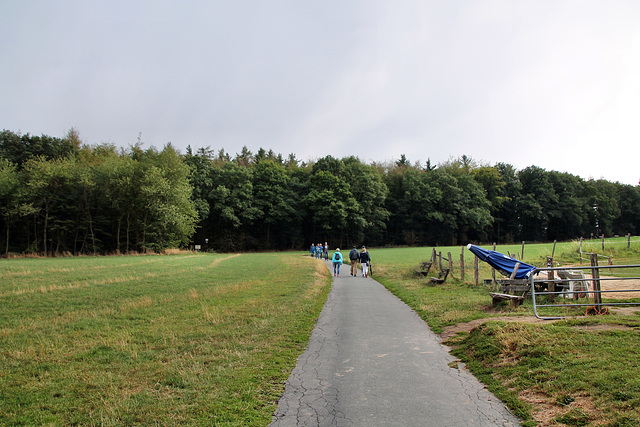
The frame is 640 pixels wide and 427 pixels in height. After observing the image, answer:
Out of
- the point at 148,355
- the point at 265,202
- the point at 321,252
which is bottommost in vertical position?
the point at 148,355

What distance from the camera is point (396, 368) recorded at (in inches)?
234

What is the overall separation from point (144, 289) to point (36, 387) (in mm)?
10802

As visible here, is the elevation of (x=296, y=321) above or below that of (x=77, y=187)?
below

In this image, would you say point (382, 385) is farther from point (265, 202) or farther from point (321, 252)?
point (265, 202)

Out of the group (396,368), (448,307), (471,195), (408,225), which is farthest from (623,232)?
(396,368)

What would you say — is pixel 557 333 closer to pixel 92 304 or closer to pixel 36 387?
pixel 36 387

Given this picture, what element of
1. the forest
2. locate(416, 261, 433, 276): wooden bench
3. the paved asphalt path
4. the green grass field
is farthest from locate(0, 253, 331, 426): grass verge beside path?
the forest

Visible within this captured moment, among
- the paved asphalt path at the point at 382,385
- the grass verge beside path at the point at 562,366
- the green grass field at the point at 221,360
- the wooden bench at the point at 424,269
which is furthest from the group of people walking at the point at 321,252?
the paved asphalt path at the point at 382,385

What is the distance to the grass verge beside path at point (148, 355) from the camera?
4.53 m

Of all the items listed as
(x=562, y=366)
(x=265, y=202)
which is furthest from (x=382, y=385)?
(x=265, y=202)

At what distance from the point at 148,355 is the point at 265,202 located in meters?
63.1

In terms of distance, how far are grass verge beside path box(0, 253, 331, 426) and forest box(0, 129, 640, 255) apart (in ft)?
Result: 140

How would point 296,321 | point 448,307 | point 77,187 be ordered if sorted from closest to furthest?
1. point 296,321
2. point 448,307
3. point 77,187

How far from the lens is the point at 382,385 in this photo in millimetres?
5199
